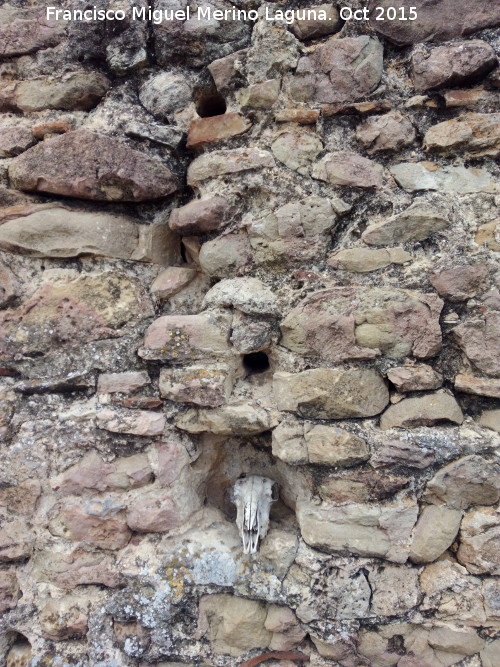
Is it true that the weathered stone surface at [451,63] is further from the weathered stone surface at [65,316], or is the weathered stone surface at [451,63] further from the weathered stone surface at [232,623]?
the weathered stone surface at [232,623]

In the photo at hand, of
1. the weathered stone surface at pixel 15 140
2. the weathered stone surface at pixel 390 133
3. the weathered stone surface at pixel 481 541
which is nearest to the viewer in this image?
the weathered stone surface at pixel 481 541

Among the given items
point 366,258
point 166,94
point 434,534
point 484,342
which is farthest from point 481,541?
point 166,94

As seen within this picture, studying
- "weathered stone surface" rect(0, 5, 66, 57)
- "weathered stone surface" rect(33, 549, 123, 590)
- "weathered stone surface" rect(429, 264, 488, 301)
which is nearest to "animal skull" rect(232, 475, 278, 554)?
"weathered stone surface" rect(33, 549, 123, 590)

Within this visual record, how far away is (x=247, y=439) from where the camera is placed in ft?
4.75

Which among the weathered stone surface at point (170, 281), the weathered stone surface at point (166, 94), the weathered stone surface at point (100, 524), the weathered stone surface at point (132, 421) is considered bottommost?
the weathered stone surface at point (100, 524)

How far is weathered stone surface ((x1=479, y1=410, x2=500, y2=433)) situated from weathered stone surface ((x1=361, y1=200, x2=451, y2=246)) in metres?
0.49

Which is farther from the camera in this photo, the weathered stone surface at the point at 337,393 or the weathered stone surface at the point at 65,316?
the weathered stone surface at the point at 65,316

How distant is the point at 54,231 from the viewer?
1.39 m

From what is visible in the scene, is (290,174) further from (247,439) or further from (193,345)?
(247,439)

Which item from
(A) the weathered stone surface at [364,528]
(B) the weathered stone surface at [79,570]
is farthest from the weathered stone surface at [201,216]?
(B) the weathered stone surface at [79,570]

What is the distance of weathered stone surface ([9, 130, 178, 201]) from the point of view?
4.50 ft

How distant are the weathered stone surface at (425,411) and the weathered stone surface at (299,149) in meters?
0.71

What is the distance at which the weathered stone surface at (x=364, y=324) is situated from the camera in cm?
122

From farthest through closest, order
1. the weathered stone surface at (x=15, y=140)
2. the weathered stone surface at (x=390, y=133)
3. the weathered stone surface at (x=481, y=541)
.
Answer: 1. the weathered stone surface at (x=15, y=140)
2. the weathered stone surface at (x=390, y=133)
3. the weathered stone surface at (x=481, y=541)
